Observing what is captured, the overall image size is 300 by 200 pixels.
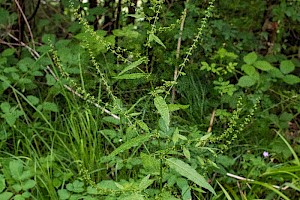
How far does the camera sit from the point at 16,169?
6.95 feet

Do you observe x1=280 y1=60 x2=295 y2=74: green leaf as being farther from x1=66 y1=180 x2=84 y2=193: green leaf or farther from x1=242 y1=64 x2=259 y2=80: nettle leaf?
x1=66 y1=180 x2=84 y2=193: green leaf

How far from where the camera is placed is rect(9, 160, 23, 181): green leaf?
6.91ft

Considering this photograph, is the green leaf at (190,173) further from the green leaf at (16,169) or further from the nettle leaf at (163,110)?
the green leaf at (16,169)

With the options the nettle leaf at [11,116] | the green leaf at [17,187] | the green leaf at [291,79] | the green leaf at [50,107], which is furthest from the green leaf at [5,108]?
the green leaf at [291,79]

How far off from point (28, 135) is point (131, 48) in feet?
2.19

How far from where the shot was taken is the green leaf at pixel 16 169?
211cm

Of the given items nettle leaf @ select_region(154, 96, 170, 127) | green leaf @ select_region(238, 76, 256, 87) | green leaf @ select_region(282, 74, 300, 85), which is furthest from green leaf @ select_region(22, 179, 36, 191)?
green leaf @ select_region(282, 74, 300, 85)

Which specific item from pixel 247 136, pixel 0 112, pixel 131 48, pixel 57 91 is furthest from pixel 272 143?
pixel 0 112

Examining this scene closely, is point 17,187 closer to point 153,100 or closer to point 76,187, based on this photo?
point 76,187

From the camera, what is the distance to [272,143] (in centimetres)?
260

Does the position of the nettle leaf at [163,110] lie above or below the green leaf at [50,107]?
above

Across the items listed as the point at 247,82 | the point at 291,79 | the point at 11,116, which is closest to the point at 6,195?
the point at 11,116

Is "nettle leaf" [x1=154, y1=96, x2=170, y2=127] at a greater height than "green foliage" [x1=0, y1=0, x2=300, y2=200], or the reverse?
"nettle leaf" [x1=154, y1=96, x2=170, y2=127]

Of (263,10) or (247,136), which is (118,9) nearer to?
(263,10)
